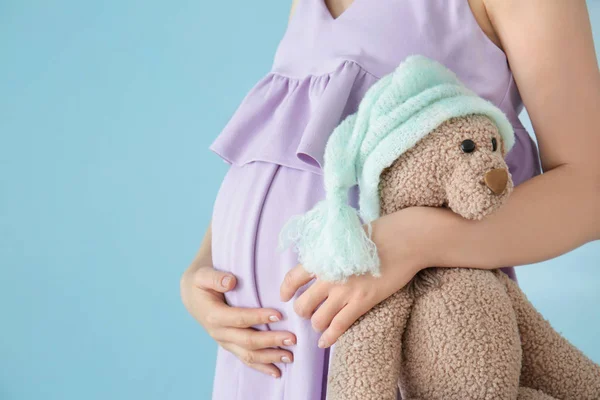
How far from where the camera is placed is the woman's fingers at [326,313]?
0.71 meters

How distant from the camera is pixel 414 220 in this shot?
708mm

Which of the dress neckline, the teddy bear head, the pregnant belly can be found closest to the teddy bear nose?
the teddy bear head

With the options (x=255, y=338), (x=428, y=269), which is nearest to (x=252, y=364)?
(x=255, y=338)

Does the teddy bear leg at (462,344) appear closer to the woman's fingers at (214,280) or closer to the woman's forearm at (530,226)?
the woman's forearm at (530,226)

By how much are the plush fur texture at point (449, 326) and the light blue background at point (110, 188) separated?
66.4 inches

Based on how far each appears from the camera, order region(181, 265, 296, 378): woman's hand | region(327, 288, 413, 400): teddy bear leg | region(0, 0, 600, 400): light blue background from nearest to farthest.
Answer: region(327, 288, 413, 400): teddy bear leg → region(181, 265, 296, 378): woman's hand → region(0, 0, 600, 400): light blue background

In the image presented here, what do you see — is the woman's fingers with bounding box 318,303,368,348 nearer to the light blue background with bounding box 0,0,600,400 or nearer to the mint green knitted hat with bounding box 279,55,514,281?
the mint green knitted hat with bounding box 279,55,514,281

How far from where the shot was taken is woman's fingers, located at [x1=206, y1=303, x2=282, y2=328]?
2.74ft

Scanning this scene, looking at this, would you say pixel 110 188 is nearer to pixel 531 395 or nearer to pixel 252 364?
pixel 252 364

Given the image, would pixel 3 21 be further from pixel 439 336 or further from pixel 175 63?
pixel 439 336

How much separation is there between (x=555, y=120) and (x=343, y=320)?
392 mm

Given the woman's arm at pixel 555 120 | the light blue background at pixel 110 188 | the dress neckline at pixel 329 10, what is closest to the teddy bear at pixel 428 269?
the woman's arm at pixel 555 120

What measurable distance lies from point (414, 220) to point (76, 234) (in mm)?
1821

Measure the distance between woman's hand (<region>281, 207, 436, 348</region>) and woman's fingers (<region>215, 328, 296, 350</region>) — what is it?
0.10 metres
